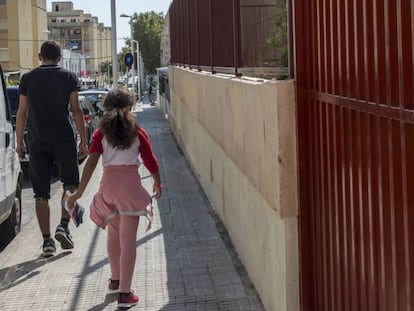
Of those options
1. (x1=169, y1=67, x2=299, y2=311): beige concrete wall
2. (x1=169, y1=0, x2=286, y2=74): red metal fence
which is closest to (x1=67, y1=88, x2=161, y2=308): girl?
(x1=169, y1=67, x2=299, y2=311): beige concrete wall

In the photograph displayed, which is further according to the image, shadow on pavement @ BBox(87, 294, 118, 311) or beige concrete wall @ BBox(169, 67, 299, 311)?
shadow on pavement @ BBox(87, 294, 118, 311)

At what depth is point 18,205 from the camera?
757 cm

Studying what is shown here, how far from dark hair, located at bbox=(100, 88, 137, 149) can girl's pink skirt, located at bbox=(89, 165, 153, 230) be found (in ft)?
0.68

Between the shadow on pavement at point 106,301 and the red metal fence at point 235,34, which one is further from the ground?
the red metal fence at point 235,34

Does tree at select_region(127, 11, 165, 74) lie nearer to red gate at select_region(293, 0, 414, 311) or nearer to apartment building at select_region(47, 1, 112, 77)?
apartment building at select_region(47, 1, 112, 77)

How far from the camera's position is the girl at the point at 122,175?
494 centimetres

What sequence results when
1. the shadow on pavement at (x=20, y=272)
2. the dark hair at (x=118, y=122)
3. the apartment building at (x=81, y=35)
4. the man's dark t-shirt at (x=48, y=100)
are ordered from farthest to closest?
the apartment building at (x=81, y=35) → the man's dark t-shirt at (x=48, y=100) → the shadow on pavement at (x=20, y=272) → the dark hair at (x=118, y=122)

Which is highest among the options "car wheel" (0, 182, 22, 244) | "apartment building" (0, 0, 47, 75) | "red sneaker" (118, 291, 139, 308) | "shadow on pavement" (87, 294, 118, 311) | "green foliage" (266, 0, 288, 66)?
"apartment building" (0, 0, 47, 75)

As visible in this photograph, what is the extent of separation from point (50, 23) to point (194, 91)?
420 feet

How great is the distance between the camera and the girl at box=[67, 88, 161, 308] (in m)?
4.94

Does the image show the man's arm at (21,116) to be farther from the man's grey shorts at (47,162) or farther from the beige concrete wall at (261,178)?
the beige concrete wall at (261,178)

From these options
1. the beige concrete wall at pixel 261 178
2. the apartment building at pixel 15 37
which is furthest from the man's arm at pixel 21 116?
the apartment building at pixel 15 37

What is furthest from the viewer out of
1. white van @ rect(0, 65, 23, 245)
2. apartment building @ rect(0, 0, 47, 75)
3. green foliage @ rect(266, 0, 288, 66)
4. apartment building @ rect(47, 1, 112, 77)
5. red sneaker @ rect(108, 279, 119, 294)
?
apartment building @ rect(47, 1, 112, 77)

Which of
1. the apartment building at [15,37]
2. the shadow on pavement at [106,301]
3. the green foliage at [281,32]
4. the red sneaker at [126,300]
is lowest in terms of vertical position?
the shadow on pavement at [106,301]
